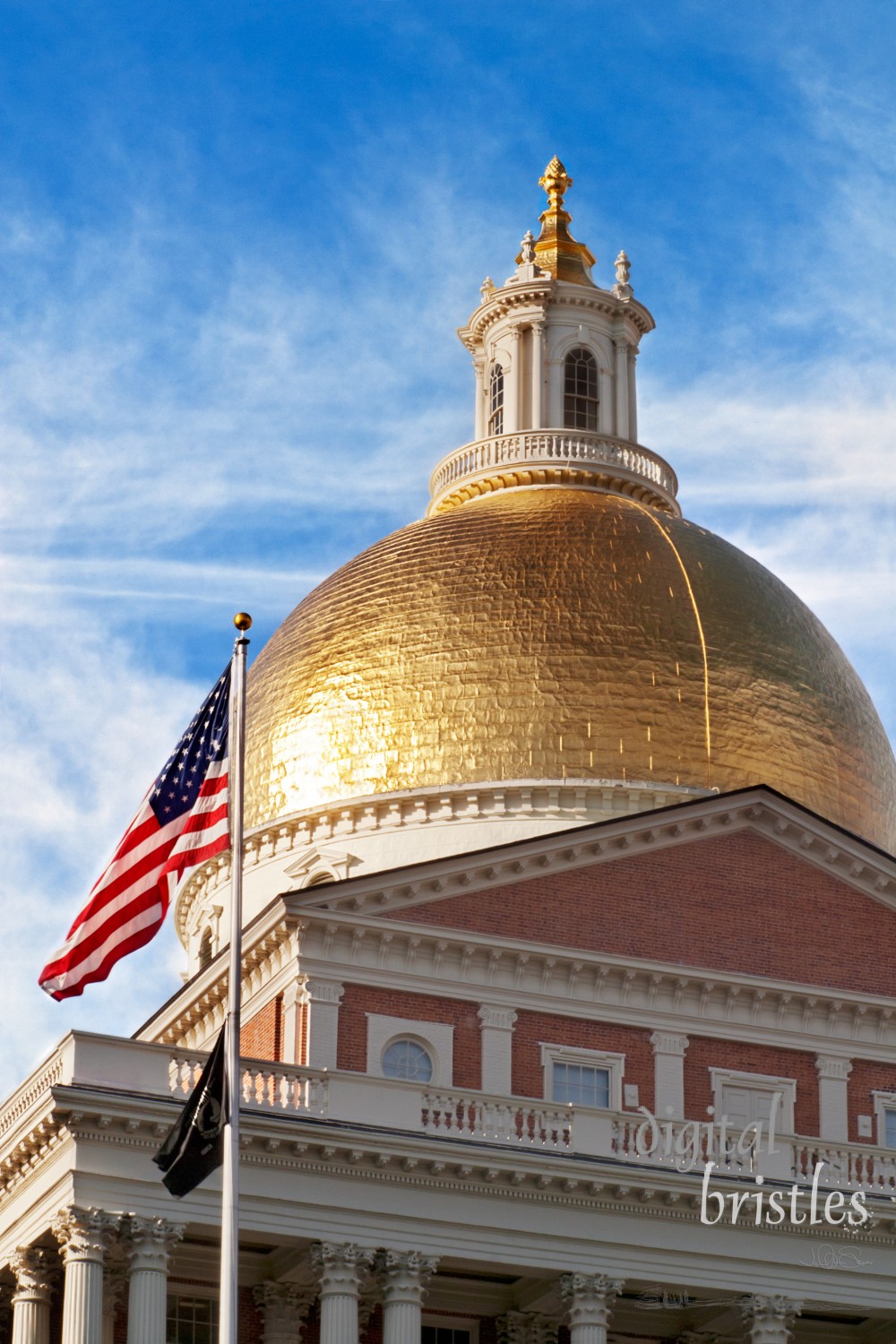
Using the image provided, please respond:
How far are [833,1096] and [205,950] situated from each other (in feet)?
46.0

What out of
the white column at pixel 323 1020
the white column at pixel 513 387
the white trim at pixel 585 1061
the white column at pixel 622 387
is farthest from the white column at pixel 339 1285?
the white column at pixel 622 387

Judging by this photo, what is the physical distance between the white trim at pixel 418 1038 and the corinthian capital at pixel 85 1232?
627cm

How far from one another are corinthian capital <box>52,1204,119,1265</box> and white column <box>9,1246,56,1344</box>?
1.75 m

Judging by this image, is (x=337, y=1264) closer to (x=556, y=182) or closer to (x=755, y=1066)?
(x=755, y=1066)

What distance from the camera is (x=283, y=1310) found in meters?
37.2

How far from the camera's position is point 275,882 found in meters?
48.3

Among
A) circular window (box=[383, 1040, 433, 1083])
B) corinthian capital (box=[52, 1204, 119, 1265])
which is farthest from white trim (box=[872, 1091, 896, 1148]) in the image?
corinthian capital (box=[52, 1204, 119, 1265])

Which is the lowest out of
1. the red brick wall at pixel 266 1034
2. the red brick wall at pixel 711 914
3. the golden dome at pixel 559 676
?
the red brick wall at pixel 266 1034

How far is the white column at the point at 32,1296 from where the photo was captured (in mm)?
35969

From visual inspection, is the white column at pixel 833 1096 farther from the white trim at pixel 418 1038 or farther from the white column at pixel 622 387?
the white column at pixel 622 387

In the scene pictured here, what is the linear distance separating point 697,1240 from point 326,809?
13060 mm

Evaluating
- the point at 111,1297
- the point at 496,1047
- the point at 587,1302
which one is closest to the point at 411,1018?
the point at 496,1047

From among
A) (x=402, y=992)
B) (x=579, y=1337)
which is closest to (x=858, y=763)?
(x=402, y=992)

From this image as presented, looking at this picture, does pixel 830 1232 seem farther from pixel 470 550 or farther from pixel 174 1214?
pixel 470 550
